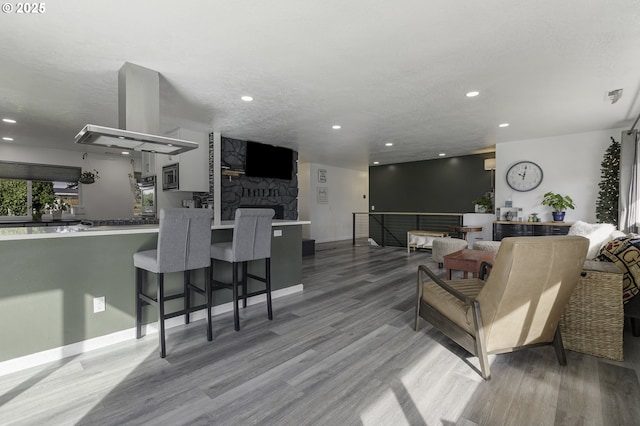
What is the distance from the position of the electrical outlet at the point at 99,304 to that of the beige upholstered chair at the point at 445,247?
509 centimetres

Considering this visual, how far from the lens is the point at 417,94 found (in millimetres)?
3557

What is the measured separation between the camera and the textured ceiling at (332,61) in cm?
207

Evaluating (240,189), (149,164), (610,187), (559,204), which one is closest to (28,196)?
(149,164)

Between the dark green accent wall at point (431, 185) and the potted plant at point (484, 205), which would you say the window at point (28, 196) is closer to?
the dark green accent wall at point (431, 185)

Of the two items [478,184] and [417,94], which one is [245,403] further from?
[478,184]

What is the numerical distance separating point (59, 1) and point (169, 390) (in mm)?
2574

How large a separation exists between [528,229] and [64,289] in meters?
6.79

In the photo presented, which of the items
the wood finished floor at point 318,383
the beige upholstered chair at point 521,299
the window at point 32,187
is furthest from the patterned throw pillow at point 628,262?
the window at point 32,187

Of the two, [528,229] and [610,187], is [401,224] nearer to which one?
[528,229]

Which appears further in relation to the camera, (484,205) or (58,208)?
(484,205)

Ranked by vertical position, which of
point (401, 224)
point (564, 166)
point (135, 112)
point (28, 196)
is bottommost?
point (401, 224)

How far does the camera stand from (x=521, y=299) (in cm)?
197

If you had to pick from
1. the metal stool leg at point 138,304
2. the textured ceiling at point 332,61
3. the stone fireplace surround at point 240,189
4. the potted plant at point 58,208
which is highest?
the textured ceiling at point 332,61

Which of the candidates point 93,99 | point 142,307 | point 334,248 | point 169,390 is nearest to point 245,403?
point 169,390
